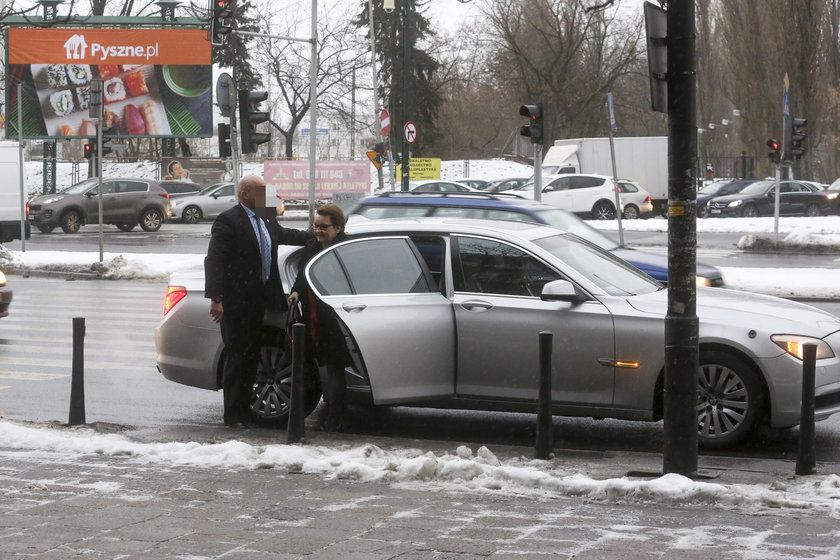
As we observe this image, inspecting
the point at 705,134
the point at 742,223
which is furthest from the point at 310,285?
the point at 705,134

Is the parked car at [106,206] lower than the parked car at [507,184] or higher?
lower

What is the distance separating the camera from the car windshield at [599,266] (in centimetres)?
876

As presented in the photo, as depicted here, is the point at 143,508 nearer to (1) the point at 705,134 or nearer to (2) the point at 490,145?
(1) the point at 705,134

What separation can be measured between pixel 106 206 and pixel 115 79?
54.8ft

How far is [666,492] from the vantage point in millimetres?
6512

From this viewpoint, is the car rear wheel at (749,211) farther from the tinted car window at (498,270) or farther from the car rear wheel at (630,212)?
the tinted car window at (498,270)

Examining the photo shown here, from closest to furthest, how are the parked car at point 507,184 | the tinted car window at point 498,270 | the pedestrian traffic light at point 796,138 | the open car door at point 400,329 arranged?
the open car door at point 400,329 < the tinted car window at point 498,270 < the pedestrian traffic light at point 796,138 < the parked car at point 507,184

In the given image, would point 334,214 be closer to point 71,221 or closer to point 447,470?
point 447,470

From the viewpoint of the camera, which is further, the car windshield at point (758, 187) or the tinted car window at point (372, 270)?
the car windshield at point (758, 187)

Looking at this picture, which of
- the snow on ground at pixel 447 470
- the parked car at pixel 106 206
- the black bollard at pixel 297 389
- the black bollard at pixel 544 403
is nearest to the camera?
the snow on ground at pixel 447 470

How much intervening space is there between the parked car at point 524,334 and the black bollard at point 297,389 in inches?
18.2

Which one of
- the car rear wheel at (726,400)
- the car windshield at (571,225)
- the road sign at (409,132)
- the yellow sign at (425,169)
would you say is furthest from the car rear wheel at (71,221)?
the car rear wheel at (726,400)

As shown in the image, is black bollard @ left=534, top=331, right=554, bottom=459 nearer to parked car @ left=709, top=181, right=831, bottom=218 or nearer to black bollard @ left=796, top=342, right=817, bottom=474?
black bollard @ left=796, top=342, right=817, bottom=474

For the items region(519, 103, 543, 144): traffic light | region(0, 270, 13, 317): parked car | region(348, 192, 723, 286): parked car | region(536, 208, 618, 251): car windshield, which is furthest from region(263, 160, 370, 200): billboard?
region(348, 192, 723, 286): parked car
